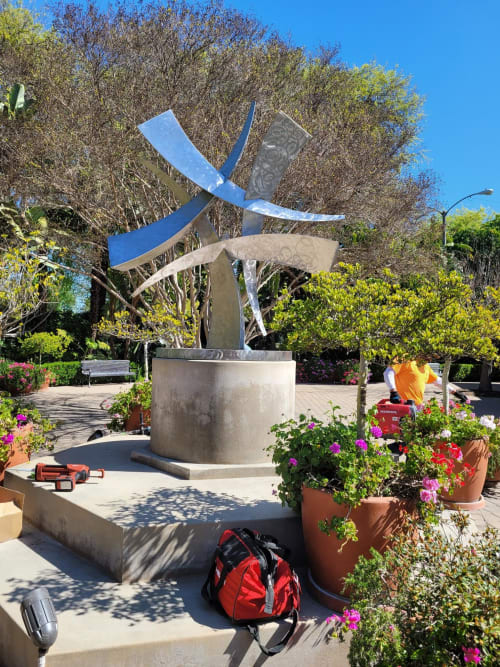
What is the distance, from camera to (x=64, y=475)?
16.8ft

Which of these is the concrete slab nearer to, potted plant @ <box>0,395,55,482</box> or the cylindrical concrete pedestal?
the cylindrical concrete pedestal

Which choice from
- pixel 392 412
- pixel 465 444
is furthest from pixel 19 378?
pixel 465 444

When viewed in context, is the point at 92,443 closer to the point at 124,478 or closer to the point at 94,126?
the point at 124,478

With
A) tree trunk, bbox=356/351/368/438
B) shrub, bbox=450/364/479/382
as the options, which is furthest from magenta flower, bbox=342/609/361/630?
shrub, bbox=450/364/479/382

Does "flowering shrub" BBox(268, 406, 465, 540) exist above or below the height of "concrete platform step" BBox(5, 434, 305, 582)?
above

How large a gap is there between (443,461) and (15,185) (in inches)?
484

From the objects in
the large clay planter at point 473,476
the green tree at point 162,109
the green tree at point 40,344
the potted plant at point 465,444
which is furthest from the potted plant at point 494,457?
the green tree at point 40,344

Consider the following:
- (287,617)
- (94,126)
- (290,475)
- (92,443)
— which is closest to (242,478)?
(290,475)

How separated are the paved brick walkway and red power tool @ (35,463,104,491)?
310 centimetres

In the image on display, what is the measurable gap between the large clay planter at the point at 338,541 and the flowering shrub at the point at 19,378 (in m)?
16.8

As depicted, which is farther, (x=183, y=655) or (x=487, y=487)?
(x=487, y=487)

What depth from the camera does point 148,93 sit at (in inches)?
414

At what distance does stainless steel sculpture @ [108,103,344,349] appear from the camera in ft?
20.7

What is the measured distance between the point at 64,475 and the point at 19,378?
14.6 m
